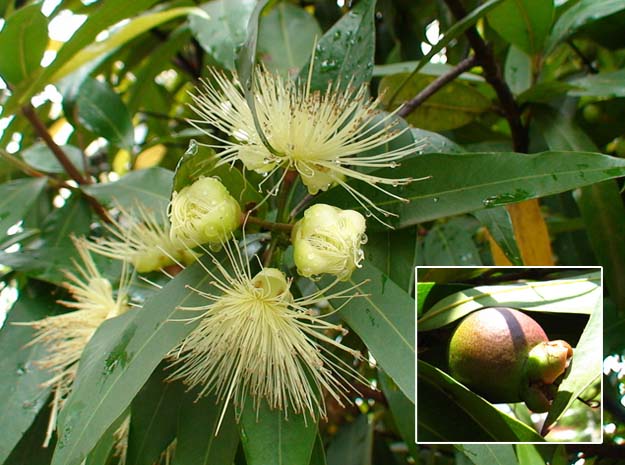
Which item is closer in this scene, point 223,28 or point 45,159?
point 223,28

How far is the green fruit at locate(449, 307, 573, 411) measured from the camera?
2.32 feet

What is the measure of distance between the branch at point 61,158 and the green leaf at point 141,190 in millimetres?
28

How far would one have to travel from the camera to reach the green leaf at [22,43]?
963 mm

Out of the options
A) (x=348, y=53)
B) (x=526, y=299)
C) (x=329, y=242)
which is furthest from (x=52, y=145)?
(x=526, y=299)

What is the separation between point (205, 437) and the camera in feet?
2.43

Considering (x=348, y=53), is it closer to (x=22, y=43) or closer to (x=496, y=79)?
(x=496, y=79)

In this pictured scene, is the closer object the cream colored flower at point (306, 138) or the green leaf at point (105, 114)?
the cream colored flower at point (306, 138)

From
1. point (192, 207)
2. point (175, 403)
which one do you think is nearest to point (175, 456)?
point (175, 403)

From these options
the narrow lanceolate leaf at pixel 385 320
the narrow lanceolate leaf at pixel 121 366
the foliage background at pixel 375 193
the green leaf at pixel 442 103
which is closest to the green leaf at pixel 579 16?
the foliage background at pixel 375 193

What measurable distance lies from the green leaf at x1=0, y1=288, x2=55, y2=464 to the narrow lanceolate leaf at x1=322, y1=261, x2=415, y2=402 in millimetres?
405

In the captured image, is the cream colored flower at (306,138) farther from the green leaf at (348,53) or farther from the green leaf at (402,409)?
the green leaf at (402,409)

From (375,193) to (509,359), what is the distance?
20 cm

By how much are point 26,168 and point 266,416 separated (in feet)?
1.98

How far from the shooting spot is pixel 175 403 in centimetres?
79
